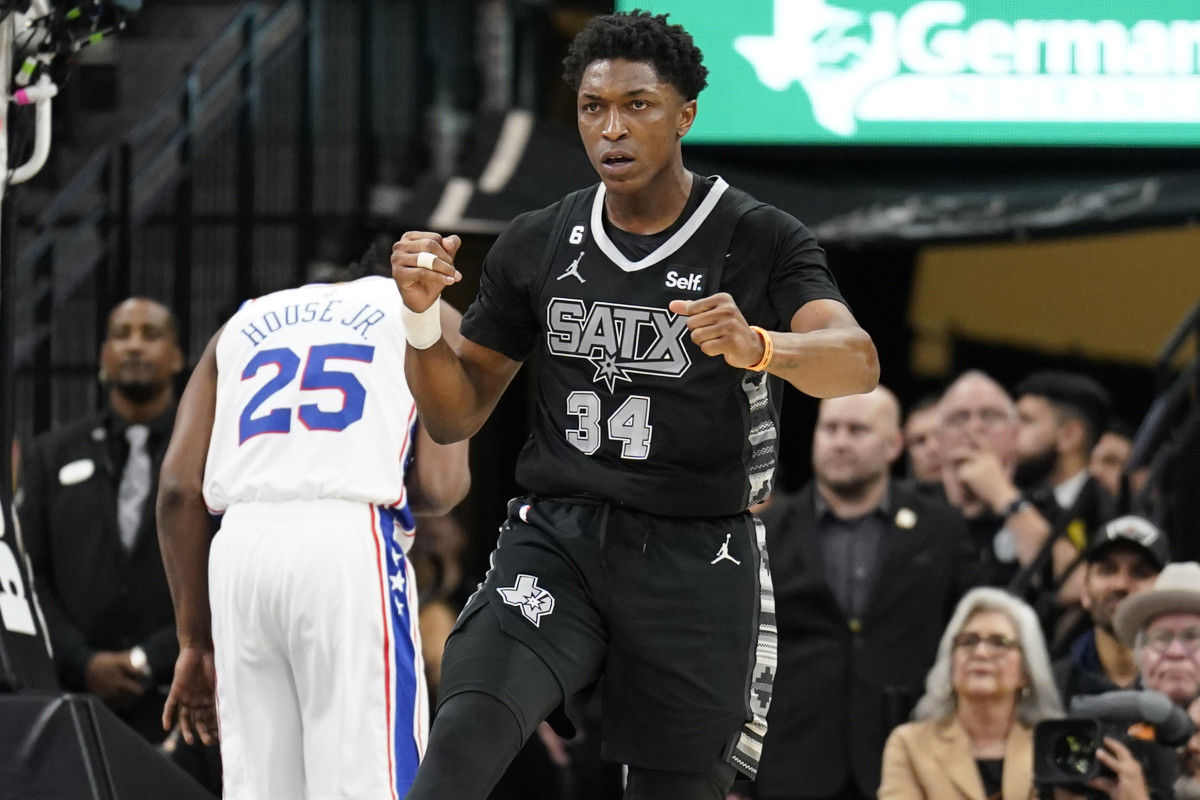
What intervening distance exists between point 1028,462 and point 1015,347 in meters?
4.44

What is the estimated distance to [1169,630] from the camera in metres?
6.92

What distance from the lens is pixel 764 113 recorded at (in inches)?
453

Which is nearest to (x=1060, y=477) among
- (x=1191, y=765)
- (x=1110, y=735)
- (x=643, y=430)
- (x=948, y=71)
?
(x=1191, y=765)

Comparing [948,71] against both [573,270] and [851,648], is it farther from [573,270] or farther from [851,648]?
[573,270]

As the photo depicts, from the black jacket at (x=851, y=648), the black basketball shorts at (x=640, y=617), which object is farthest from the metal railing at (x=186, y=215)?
the black basketball shorts at (x=640, y=617)

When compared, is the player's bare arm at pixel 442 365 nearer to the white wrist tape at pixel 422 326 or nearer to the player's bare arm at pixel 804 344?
the white wrist tape at pixel 422 326

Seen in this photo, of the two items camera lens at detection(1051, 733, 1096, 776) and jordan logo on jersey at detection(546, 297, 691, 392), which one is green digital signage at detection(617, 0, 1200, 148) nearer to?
camera lens at detection(1051, 733, 1096, 776)

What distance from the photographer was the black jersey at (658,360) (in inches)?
173

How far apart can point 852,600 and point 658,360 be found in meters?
3.59

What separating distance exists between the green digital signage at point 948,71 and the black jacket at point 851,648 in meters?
4.06

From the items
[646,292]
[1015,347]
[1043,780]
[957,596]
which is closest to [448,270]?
[646,292]

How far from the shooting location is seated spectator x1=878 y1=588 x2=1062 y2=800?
7.04 m

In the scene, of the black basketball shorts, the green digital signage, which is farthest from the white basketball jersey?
the green digital signage

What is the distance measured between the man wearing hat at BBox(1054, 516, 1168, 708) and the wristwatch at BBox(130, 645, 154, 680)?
3.38m
